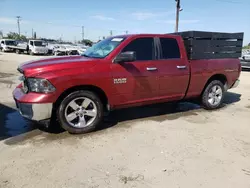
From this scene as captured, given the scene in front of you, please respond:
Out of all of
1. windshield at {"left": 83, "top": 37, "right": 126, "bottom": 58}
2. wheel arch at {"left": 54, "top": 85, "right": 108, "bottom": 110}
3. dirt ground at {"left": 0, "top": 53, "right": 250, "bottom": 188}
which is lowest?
dirt ground at {"left": 0, "top": 53, "right": 250, "bottom": 188}

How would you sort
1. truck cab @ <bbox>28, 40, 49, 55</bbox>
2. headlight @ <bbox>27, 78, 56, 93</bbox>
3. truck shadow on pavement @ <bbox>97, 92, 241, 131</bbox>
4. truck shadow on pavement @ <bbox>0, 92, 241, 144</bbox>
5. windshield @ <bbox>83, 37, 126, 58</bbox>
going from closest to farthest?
headlight @ <bbox>27, 78, 56, 93</bbox> → truck shadow on pavement @ <bbox>0, 92, 241, 144</bbox> → windshield @ <bbox>83, 37, 126, 58</bbox> → truck shadow on pavement @ <bbox>97, 92, 241, 131</bbox> → truck cab @ <bbox>28, 40, 49, 55</bbox>

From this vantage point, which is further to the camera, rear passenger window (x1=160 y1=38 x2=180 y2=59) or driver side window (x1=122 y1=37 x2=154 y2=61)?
rear passenger window (x1=160 y1=38 x2=180 y2=59)

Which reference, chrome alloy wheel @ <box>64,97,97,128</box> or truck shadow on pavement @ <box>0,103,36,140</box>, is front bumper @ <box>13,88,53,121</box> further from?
truck shadow on pavement @ <box>0,103,36,140</box>

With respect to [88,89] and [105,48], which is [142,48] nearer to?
[105,48]

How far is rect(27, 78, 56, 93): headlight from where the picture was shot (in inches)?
159

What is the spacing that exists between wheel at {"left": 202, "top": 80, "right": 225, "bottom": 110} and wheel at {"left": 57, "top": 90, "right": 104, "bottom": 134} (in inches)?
115

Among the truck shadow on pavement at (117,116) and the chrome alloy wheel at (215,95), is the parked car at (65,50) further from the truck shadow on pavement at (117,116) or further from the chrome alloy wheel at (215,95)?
the chrome alloy wheel at (215,95)

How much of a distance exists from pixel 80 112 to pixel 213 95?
3.62 m

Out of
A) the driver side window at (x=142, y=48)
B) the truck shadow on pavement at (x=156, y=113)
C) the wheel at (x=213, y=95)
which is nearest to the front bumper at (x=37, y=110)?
the truck shadow on pavement at (x=156, y=113)

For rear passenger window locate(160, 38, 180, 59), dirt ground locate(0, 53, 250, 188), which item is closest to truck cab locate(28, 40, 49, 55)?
dirt ground locate(0, 53, 250, 188)

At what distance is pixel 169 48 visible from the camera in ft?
17.6

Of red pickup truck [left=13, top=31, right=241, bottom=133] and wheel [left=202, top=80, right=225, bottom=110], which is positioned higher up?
red pickup truck [left=13, top=31, right=241, bottom=133]

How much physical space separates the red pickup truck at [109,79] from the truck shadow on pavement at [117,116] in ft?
1.41

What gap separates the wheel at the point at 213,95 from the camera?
6.16 metres
